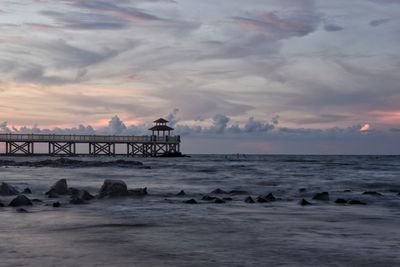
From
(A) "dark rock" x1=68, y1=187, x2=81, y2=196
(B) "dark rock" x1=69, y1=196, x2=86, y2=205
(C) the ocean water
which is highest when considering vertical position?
(A) "dark rock" x1=68, y1=187, x2=81, y2=196

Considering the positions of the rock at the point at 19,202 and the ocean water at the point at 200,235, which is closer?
the ocean water at the point at 200,235

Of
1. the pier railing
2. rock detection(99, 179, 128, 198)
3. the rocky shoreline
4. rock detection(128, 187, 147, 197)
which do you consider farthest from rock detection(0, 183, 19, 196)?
the pier railing

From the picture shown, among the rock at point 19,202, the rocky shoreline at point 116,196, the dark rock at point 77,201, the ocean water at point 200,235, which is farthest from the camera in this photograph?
the rocky shoreline at point 116,196

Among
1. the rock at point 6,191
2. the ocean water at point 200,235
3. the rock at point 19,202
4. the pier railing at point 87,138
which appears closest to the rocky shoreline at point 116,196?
the rock at point 6,191

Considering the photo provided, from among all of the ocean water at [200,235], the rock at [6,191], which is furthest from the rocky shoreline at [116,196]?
the ocean water at [200,235]

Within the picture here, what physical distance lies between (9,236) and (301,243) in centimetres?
591

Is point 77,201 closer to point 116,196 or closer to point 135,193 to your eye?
point 116,196

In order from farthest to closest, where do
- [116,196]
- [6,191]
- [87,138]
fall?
[87,138] < [6,191] < [116,196]

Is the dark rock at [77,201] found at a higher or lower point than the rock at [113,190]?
lower

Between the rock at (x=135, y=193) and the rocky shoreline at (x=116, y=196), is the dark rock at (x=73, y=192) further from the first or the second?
the rock at (x=135, y=193)

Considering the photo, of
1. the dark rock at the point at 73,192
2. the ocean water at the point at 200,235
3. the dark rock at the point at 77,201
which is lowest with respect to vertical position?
the ocean water at the point at 200,235

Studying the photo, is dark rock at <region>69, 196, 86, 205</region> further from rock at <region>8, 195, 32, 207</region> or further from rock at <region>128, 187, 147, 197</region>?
rock at <region>128, 187, 147, 197</region>

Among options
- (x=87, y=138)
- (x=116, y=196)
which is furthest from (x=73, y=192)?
(x=87, y=138)

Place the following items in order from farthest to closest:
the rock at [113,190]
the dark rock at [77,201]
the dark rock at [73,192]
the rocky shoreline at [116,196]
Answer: the dark rock at [73,192] → the rock at [113,190] → the rocky shoreline at [116,196] → the dark rock at [77,201]
